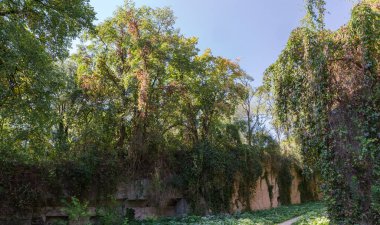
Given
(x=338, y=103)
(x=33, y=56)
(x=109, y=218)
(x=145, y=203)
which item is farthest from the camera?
(x=145, y=203)

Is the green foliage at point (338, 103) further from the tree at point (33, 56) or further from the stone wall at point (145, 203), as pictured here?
the stone wall at point (145, 203)

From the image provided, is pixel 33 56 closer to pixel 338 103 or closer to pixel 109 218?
pixel 109 218

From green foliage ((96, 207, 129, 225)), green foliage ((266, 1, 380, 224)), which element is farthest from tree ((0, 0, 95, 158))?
green foliage ((266, 1, 380, 224))

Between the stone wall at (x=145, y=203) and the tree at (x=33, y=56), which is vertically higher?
the tree at (x=33, y=56)

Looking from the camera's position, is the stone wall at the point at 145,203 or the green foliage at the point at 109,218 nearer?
the green foliage at the point at 109,218

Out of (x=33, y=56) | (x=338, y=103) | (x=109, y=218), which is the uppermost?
(x=33, y=56)

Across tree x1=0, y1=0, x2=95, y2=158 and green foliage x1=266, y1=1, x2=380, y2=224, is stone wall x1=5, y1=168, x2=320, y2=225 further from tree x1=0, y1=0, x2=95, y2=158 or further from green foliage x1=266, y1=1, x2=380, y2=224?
green foliage x1=266, y1=1, x2=380, y2=224

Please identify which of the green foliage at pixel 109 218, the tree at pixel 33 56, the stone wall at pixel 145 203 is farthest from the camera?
the stone wall at pixel 145 203

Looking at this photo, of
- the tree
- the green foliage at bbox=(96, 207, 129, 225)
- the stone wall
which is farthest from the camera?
the stone wall

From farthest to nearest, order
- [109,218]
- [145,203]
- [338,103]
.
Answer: [145,203]
[109,218]
[338,103]

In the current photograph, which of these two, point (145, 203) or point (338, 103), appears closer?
point (338, 103)

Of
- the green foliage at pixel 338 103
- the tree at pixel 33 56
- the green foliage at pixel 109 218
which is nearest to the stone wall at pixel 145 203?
the green foliage at pixel 109 218

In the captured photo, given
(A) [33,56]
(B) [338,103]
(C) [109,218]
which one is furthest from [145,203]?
→ (B) [338,103]

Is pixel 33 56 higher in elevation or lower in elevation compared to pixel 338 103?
higher
